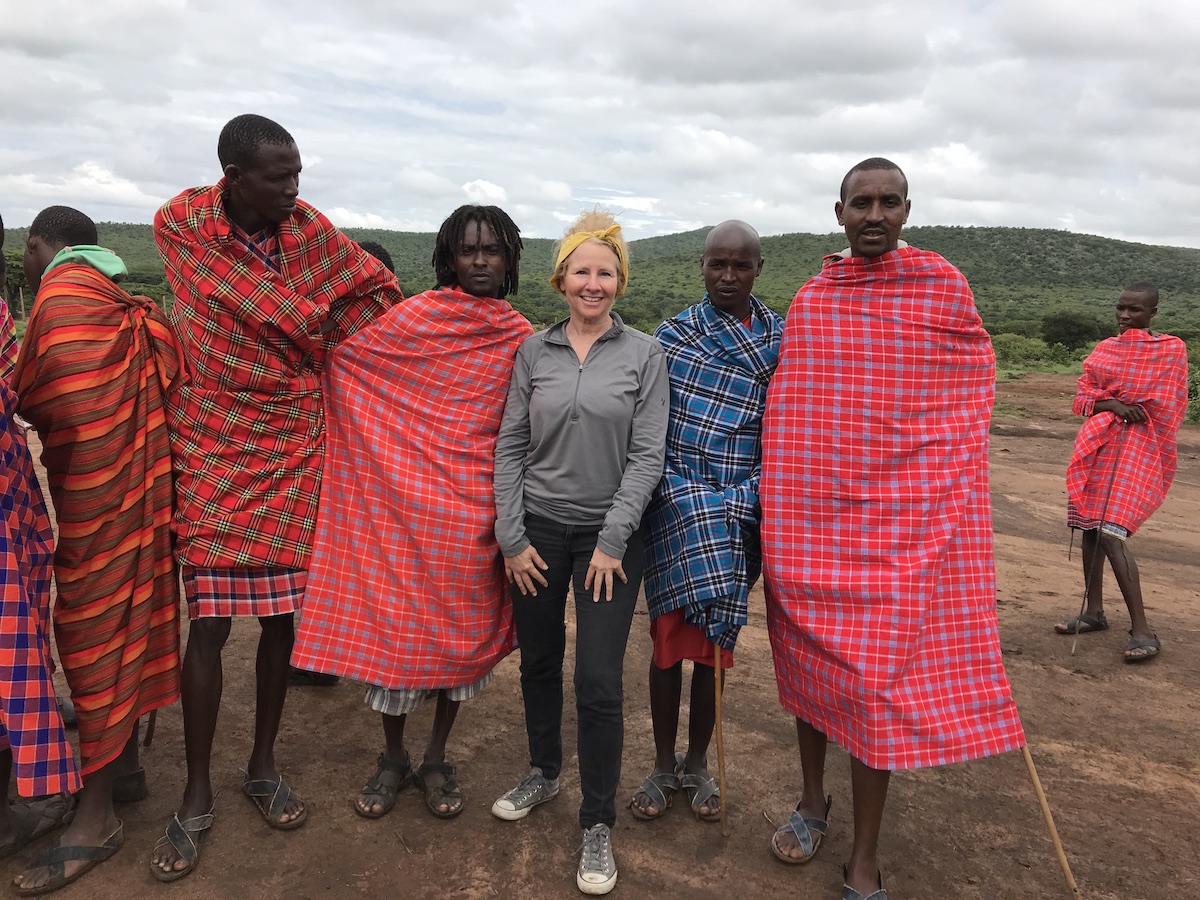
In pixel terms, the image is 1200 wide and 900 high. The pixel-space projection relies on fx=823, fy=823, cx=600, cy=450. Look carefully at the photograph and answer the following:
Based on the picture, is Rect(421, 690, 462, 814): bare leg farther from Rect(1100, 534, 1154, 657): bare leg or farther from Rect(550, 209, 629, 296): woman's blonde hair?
Rect(1100, 534, 1154, 657): bare leg

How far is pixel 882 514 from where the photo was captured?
2652 millimetres

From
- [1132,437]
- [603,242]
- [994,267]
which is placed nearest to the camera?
[603,242]

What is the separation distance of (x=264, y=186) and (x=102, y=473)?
3.35 feet

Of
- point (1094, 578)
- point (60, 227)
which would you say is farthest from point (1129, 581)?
point (60, 227)

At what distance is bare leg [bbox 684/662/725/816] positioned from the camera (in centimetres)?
307

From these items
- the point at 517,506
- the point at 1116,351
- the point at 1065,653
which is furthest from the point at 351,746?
the point at 1116,351

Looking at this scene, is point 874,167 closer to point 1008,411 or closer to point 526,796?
point 526,796

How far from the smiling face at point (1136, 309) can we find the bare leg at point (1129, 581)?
4.48ft

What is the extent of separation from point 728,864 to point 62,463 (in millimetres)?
2493

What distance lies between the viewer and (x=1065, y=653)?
4.79 m

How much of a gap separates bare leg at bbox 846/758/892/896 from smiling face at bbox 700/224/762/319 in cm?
160

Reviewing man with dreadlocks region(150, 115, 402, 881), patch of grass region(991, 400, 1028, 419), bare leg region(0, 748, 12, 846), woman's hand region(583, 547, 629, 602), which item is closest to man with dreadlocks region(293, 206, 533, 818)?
man with dreadlocks region(150, 115, 402, 881)

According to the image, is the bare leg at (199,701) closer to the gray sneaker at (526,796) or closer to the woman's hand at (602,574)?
the gray sneaker at (526,796)

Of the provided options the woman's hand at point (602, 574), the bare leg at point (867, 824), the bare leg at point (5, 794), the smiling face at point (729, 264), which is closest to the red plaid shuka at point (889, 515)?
the bare leg at point (867, 824)
